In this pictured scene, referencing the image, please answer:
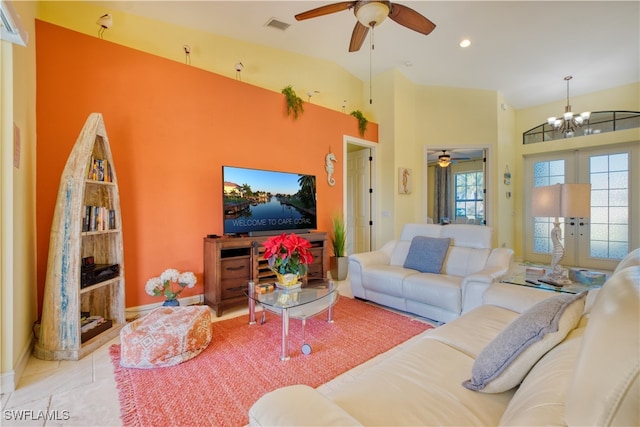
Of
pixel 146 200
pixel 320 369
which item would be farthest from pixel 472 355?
pixel 146 200

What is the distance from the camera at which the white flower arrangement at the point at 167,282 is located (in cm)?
291

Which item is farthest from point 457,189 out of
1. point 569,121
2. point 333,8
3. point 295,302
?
point 295,302

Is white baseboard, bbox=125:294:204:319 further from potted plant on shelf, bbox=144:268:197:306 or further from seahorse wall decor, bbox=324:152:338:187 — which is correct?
seahorse wall decor, bbox=324:152:338:187

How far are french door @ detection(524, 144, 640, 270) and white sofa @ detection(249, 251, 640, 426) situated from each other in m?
5.22

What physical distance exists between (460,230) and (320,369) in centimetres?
225

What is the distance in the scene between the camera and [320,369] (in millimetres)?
2057

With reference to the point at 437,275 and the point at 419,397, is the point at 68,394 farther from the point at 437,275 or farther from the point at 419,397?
the point at 437,275

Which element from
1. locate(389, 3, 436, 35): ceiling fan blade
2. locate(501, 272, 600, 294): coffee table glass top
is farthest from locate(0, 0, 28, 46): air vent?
locate(501, 272, 600, 294): coffee table glass top

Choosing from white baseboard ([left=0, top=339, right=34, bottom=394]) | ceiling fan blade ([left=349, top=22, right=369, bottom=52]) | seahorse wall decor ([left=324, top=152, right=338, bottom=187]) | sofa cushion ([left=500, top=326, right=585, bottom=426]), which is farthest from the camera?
seahorse wall decor ([left=324, top=152, right=338, bottom=187])

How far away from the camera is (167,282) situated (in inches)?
118

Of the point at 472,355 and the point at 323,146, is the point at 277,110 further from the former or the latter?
the point at 472,355

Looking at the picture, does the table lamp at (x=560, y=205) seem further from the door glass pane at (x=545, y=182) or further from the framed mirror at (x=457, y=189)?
the framed mirror at (x=457, y=189)

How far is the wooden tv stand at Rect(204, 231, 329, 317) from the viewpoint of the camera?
10.2 ft

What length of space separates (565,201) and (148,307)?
13.4 ft
